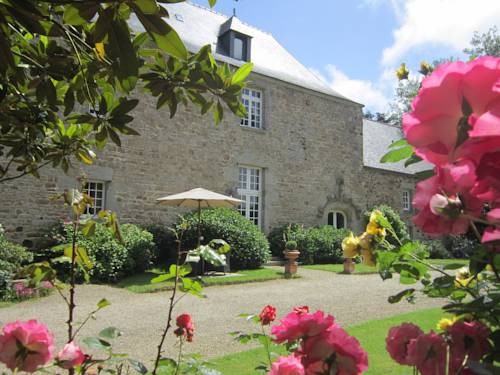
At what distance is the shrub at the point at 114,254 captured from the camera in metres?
8.61

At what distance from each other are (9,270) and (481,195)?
8.38 meters

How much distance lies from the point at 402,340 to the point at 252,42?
16258mm

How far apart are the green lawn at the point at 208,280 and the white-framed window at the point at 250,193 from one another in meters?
3.71

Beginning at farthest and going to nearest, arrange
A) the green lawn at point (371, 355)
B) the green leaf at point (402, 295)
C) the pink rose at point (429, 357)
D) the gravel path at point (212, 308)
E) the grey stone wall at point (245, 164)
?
the grey stone wall at point (245, 164) < the gravel path at point (212, 308) < the green lawn at point (371, 355) < the green leaf at point (402, 295) < the pink rose at point (429, 357)

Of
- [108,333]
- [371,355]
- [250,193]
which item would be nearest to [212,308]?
[371,355]

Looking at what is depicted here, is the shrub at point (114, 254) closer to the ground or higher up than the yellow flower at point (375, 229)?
closer to the ground

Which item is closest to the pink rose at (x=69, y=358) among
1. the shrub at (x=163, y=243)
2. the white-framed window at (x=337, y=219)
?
the shrub at (x=163, y=243)

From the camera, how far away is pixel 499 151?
507 mm

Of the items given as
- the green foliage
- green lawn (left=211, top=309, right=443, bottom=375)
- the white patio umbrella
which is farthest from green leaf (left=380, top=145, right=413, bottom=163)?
the white patio umbrella

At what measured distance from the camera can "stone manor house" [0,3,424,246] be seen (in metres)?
11.0

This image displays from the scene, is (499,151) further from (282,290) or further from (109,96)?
(282,290)

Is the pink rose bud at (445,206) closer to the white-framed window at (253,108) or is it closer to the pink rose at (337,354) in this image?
the pink rose at (337,354)

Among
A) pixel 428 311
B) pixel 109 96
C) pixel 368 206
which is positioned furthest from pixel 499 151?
pixel 368 206

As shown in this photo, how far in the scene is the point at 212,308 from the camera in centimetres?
642
